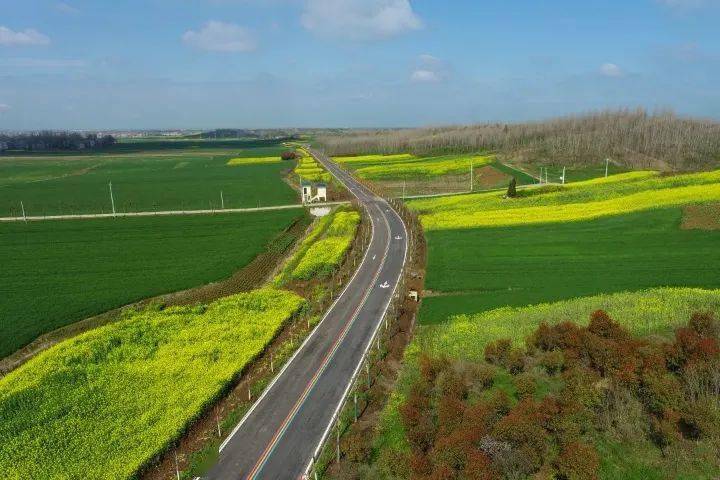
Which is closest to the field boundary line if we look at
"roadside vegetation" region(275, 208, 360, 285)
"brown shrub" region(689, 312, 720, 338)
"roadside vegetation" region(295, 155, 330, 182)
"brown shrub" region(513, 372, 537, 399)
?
"roadside vegetation" region(275, 208, 360, 285)

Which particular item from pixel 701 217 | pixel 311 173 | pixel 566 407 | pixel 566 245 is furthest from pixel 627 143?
pixel 566 407

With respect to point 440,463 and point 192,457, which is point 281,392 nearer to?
point 192,457

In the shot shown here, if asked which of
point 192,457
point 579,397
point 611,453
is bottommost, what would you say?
point 192,457

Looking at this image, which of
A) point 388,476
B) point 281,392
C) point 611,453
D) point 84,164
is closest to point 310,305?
point 281,392

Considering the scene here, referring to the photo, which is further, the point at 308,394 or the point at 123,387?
the point at 123,387

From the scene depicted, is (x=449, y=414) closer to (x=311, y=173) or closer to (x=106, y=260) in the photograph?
(x=106, y=260)

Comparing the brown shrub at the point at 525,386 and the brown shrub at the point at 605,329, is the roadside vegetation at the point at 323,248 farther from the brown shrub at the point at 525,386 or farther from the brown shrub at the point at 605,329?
the brown shrub at the point at 605,329
